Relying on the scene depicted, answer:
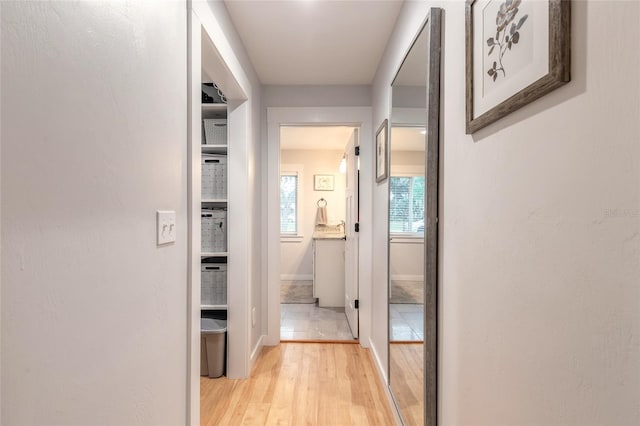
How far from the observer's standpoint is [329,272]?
170 inches

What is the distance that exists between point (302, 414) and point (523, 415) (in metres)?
1.59

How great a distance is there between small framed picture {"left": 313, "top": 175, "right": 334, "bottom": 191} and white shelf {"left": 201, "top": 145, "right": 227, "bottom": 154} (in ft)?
11.0

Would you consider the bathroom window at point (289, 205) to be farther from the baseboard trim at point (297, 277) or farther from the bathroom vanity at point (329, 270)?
the bathroom vanity at point (329, 270)

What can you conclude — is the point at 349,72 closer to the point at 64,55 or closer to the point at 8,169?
the point at 64,55

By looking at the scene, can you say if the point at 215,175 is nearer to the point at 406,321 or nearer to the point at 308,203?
the point at 406,321

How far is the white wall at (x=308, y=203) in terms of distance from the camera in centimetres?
593

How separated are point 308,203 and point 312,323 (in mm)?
2647

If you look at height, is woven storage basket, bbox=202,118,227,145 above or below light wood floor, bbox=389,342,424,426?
above

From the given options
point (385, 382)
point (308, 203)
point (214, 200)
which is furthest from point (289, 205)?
point (385, 382)

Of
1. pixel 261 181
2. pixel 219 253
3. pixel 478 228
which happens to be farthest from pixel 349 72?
pixel 478 228

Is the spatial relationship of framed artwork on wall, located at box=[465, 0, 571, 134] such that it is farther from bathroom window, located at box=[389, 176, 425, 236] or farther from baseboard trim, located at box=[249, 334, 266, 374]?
baseboard trim, located at box=[249, 334, 266, 374]

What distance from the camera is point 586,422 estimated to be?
0.58m

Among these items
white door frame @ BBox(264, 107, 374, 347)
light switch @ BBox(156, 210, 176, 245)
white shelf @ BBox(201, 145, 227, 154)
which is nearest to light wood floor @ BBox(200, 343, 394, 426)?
white door frame @ BBox(264, 107, 374, 347)

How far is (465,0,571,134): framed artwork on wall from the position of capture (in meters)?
0.63
